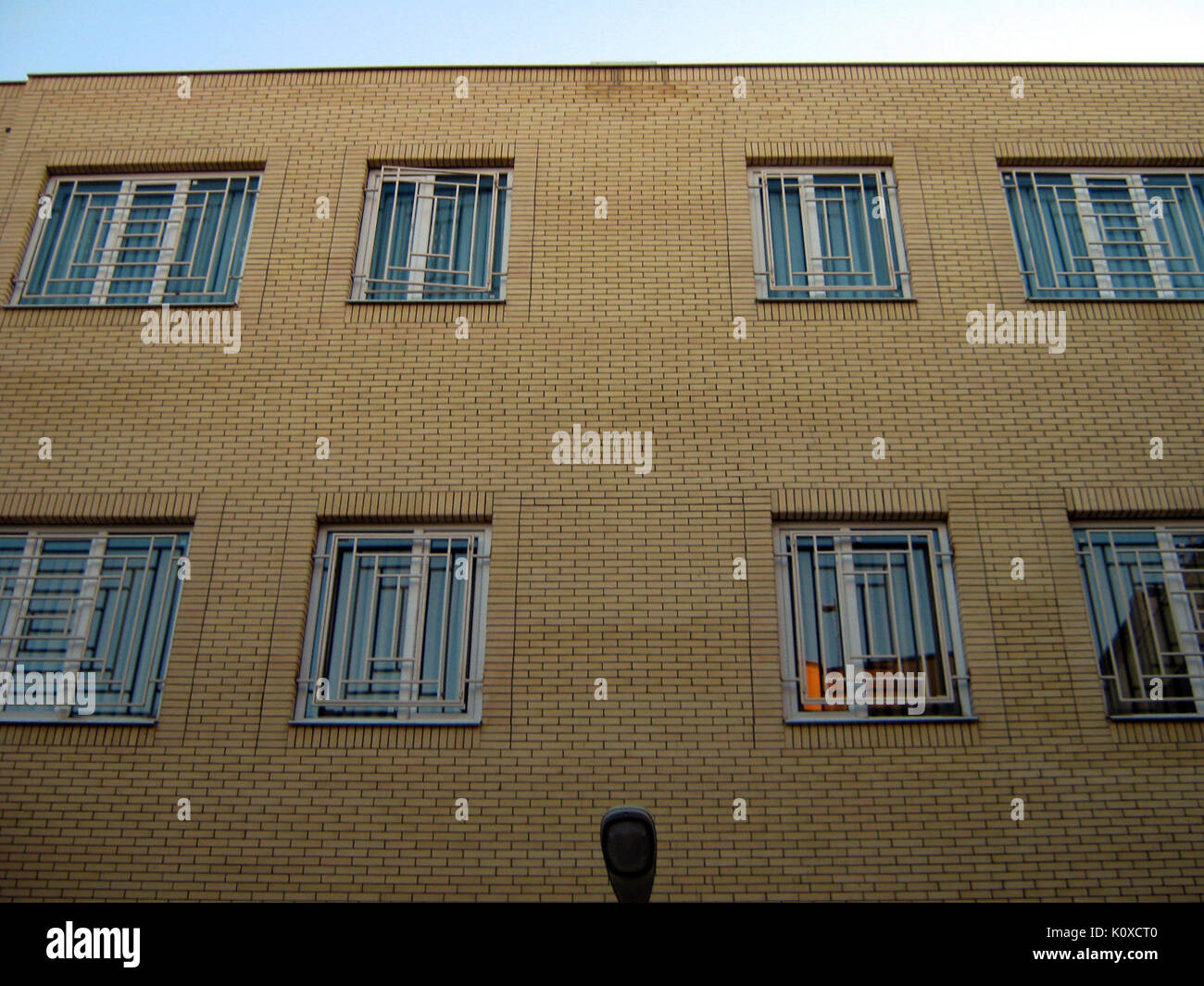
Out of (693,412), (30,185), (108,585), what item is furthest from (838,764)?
(30,185)

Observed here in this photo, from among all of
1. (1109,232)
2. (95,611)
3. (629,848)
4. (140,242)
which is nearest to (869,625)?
(629,848)

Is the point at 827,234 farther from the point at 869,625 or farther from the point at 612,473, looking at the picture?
the point at 869,625

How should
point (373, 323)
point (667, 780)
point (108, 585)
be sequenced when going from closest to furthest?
point (667, 780)
point (108, 585)
point (373, 323)

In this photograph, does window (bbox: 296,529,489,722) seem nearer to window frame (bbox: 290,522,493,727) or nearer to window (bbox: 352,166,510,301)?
window frame (bbox: 290,522,493,727)

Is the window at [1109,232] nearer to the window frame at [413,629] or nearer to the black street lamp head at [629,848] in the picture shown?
the window frame at [413,629]

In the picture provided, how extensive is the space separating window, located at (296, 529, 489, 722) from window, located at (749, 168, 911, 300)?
3741 mm

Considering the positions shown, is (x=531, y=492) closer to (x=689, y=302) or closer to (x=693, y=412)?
(x=693, y=412)

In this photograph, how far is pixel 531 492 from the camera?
8078mm

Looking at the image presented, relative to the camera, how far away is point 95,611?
795 cm

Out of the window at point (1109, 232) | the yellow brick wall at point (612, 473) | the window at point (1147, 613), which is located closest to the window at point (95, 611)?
the yellow brick wall at point (612, 473)

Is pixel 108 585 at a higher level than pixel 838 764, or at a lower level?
higher

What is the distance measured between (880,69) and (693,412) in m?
4.37

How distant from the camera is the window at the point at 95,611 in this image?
7676mm

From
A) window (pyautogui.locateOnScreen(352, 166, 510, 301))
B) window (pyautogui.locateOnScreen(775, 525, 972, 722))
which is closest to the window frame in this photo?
window (pyautogui.locateOnScreen(352, 166, 510, 301))
